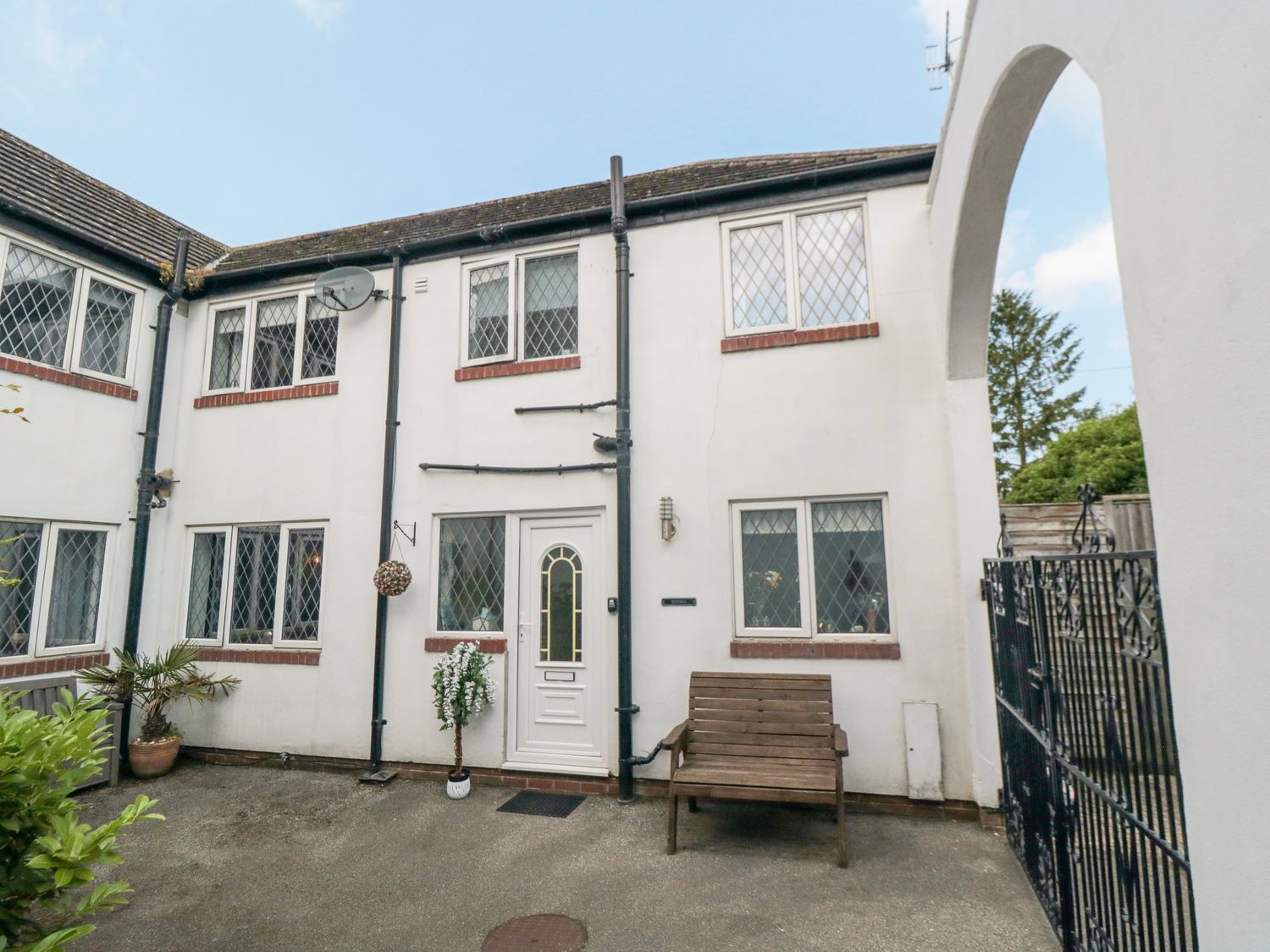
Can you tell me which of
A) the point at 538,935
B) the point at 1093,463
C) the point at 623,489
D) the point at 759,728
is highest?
the point at 1093,463

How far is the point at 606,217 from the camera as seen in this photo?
20.4 ft

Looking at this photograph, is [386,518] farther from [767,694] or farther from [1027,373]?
[1027,373]

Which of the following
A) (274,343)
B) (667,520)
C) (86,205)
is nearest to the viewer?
(667,520)

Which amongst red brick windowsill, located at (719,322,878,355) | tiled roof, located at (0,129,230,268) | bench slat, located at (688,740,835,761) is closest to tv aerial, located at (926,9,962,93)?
red brick windowsill, located at (719,322,878,355)

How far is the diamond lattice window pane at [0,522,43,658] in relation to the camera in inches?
237

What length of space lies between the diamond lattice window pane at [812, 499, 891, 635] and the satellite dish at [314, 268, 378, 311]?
523cm

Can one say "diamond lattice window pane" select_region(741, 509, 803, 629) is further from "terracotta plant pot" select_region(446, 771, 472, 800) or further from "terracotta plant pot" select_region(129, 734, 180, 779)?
"terracotta plant pot" select_region(129, 734, 180, 779)

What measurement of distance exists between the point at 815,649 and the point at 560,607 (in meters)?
2.34

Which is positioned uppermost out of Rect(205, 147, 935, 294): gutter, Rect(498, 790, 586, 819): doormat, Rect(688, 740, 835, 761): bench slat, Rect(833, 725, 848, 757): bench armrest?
Rect(205, 147, 935, 294): gutter

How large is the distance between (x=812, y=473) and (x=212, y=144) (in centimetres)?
1429

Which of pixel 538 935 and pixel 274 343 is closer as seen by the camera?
pixel 538 935

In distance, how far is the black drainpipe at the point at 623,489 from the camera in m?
5.43

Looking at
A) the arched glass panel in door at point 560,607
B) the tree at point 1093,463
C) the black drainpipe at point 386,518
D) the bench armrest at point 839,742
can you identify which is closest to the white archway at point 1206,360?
the bench armrest at point 839,742

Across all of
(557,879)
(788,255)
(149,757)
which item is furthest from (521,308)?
(149,757)
